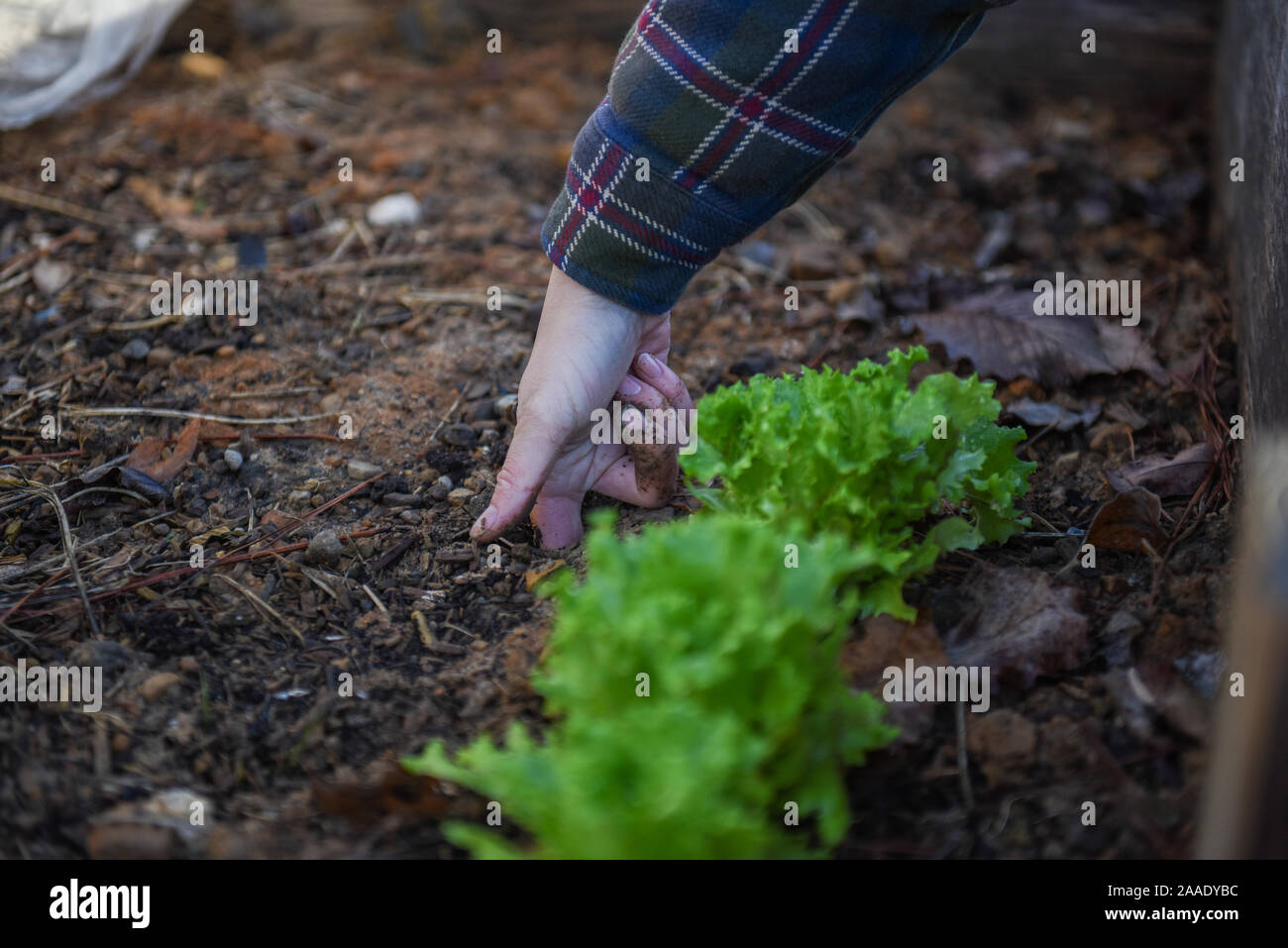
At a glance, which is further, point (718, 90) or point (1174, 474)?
point (1174, 474)

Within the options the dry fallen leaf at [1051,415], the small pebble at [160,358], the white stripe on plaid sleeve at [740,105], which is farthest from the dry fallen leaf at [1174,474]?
the small pebble at [160,358]

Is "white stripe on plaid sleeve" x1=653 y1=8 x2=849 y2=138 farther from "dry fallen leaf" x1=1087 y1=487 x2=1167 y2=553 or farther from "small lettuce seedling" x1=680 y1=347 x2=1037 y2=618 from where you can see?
"dry fallen leaf" x1=1087 y1=487 x2=1167 y2=553

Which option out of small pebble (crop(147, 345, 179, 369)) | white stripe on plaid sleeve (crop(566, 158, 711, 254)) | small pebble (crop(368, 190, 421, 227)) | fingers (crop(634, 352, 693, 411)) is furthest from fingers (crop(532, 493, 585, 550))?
small pebble (crop(368, 190, 421, 227))

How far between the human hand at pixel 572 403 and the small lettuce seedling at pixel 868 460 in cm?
29

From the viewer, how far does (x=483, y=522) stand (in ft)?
8.06

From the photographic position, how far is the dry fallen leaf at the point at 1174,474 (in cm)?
259

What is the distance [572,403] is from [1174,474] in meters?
1.45

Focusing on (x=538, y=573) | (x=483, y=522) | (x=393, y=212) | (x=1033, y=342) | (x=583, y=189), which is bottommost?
(x=538, y=573)

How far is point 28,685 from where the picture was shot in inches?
82.4

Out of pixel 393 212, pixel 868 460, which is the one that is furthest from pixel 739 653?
pixel 393 212

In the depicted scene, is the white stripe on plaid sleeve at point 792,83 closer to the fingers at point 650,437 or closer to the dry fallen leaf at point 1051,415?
the fingers at point 650,437

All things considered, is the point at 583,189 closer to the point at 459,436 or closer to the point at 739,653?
the point at 459,436

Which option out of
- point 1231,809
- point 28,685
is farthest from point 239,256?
point 1231,809

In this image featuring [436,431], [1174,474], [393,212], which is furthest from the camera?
[393,212]
